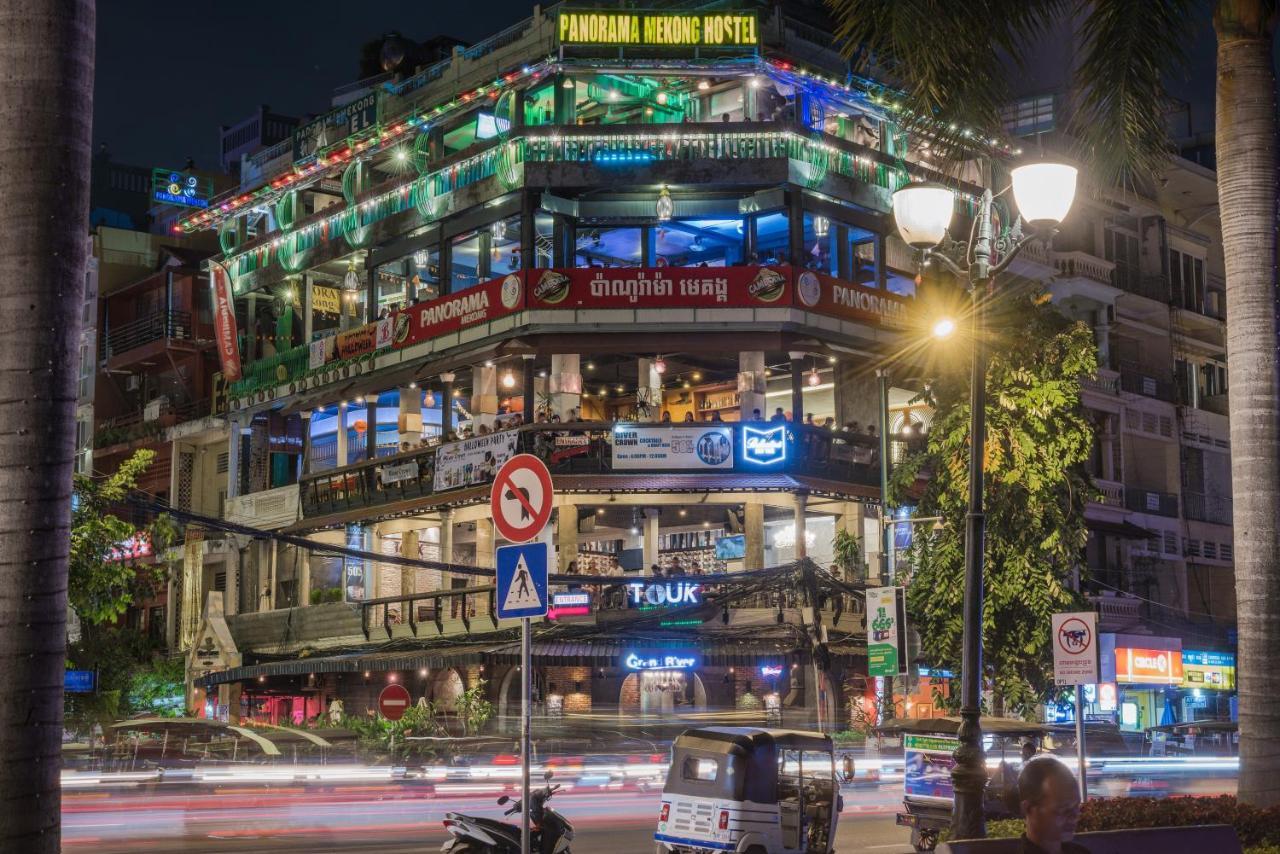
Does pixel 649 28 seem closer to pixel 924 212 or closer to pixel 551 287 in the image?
pixel 551 287

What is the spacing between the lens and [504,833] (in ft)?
50.2

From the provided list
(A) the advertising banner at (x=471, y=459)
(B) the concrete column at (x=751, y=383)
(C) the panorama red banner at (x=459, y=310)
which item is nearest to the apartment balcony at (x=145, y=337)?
(C) the panorama red banner at (x=459, y=310)

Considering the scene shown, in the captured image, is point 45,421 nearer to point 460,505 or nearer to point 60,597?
point 60,597

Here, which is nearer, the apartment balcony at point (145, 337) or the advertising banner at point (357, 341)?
the advertising banner at point (357, 341)

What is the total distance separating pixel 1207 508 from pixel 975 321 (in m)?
42.0

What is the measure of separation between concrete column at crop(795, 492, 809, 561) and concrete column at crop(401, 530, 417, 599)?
1229cm

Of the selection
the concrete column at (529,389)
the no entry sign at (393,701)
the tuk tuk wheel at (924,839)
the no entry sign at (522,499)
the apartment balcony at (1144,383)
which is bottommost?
the tuk tuk wheel at (924,839)

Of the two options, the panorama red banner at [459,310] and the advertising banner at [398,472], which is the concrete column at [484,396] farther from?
the advertising banner at [398,472]

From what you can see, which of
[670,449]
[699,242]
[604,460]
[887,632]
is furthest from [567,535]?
[887,632]

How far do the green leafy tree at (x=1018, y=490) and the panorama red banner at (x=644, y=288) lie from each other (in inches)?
513

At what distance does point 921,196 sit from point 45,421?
9.56 metres

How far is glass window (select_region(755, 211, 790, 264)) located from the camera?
42.9 metres

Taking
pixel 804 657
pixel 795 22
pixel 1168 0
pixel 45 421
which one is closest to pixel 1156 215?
pixel 795 22

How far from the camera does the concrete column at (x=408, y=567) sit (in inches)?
1850
